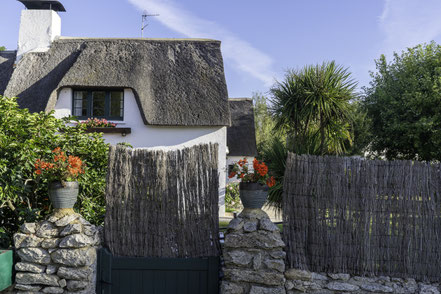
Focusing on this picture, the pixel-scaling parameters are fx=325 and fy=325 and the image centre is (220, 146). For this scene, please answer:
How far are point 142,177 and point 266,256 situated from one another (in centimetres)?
168

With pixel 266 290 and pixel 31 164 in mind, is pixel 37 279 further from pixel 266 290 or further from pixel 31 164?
pixel 266 290

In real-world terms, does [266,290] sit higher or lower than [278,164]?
lower

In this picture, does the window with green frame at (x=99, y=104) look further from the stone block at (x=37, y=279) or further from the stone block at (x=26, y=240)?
the stone block at (x=37, y=279)

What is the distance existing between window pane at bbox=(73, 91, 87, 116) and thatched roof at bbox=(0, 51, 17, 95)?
270 centimetres

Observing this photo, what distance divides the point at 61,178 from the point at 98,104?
638 cm

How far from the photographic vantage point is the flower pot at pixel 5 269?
3.51 metres

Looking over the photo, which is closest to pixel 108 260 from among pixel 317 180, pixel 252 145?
pixel 317 180

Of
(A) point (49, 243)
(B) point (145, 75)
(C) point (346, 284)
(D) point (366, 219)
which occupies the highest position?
(B) point (145, 75)

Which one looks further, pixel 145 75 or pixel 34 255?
pixel 145 75

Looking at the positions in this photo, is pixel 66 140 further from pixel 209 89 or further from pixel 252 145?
pixel 252 145

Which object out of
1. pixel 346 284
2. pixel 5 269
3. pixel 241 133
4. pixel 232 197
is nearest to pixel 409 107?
pixel 241 133

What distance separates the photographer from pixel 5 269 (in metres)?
3.56

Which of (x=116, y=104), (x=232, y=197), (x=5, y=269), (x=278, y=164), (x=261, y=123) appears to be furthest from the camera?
(x=261, y=123)

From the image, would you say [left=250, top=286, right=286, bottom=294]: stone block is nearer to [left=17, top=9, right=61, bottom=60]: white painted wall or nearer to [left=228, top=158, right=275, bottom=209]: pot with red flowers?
[left=228, top=158, right=275, bottom=209]: pot with red flowers
